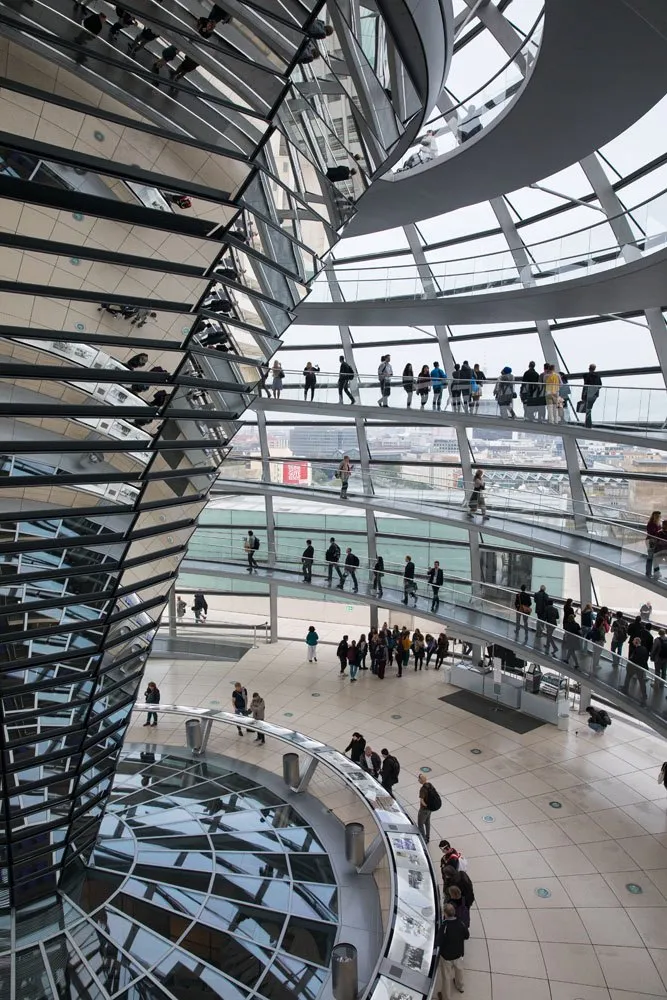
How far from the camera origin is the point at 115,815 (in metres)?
14.3

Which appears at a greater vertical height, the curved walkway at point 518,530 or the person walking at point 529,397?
the person walking at point 529,397

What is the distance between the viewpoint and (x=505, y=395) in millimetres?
18672

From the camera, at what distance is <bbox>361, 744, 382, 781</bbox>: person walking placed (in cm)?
1603

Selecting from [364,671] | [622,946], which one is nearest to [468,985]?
[622,946]

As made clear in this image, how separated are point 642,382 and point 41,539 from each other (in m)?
16.0

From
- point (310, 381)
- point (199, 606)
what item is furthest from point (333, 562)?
point (199, 606)

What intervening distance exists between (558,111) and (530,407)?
7.82m

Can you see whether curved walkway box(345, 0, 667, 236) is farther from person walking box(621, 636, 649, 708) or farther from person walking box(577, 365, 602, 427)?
person walking box(621, 636, 649, 708)

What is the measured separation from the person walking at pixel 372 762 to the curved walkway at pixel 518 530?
6.80 m

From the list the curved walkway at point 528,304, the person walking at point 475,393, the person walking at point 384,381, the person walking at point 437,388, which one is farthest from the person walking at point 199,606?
the person walking at point 475,393

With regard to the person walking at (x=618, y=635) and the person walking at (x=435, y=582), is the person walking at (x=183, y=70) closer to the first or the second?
the person walking at (x=618, y=635)

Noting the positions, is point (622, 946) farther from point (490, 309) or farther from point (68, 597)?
point (490, 309)

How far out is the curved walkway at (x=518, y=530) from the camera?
1566 centimetres

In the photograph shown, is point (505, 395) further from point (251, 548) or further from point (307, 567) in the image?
point (251, 548)
